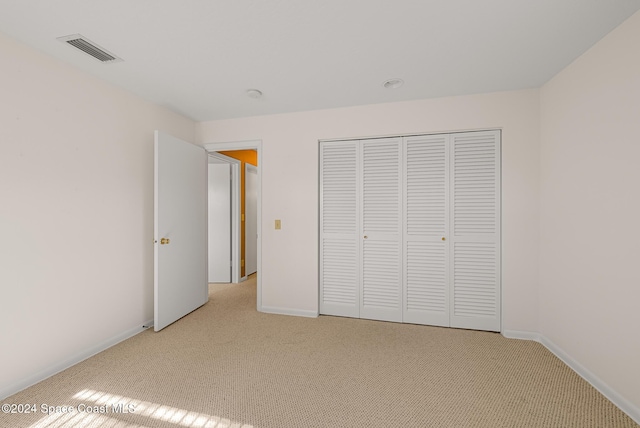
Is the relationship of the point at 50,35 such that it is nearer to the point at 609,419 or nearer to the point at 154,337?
the point at 154,337

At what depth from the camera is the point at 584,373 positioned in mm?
2104

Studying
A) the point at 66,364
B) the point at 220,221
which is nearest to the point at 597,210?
the point at 66,364

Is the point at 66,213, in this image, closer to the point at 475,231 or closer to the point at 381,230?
the point at 381,230

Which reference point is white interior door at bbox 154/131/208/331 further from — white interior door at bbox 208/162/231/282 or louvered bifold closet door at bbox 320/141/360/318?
louvered bifold closet door at bbox 320/141/360/318

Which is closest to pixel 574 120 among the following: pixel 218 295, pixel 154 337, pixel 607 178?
pixel 607 178

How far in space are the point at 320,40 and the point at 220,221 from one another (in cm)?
358

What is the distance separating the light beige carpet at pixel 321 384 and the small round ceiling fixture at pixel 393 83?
7.72 ft

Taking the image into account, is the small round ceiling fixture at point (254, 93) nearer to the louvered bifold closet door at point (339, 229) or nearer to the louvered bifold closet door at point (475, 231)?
the louvered bifold closet door at point (339, 229)

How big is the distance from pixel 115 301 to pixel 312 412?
208cm

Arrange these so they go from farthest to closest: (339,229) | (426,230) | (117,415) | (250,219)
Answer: (250,219)
(339,229)
(426,230)
(117,415)

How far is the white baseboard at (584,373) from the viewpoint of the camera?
5.68 ft

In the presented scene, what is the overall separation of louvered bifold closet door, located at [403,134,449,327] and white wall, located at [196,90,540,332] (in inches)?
9.4

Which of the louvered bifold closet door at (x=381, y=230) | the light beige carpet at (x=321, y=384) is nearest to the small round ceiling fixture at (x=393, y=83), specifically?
the louvered bifold closet door at (x=381, y=230)

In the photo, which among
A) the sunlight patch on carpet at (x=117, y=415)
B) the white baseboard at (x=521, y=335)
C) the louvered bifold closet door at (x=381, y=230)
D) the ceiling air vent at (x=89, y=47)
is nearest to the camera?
the sunlight patch on carpet at (x=117, y=415)
